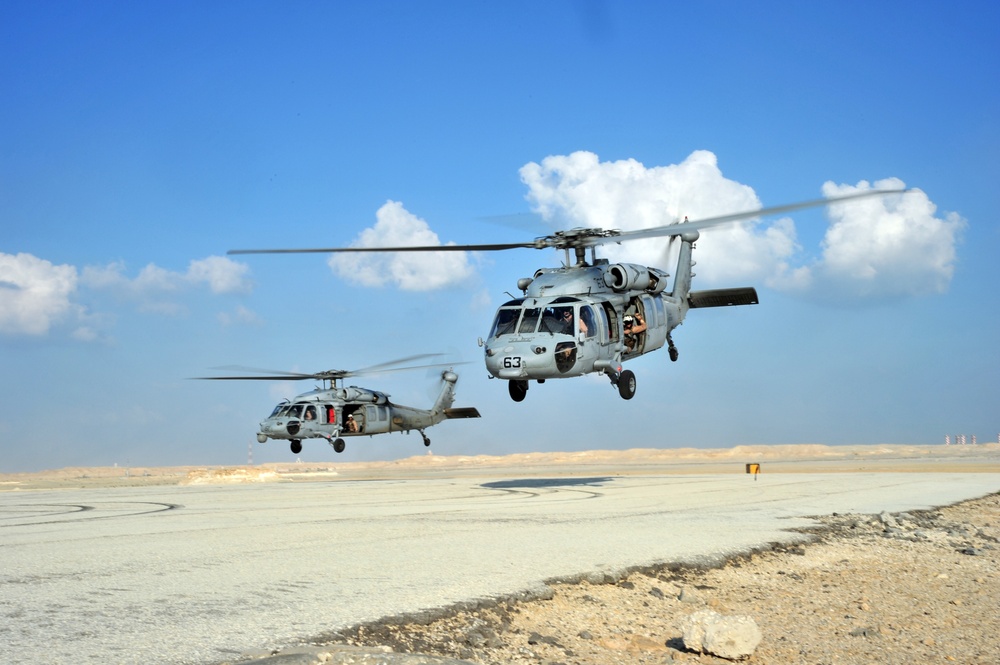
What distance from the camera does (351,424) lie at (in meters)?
38.3

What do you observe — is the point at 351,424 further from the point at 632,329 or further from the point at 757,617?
the point at 757,617

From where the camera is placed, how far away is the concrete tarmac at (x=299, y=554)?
5.38m

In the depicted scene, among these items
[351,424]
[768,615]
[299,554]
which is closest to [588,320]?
[299,554]

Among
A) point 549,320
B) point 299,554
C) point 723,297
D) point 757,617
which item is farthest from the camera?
point 723,297

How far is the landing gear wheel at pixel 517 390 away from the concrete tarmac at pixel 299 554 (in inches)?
140

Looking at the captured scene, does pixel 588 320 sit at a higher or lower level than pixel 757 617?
higher

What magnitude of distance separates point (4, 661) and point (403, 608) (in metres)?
2.38

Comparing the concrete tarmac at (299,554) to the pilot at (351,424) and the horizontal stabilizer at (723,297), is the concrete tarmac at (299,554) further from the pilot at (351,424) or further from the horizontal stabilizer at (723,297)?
the pilot at (351,424)

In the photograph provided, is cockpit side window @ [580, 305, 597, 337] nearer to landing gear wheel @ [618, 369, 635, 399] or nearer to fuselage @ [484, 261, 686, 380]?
fuselage @ [484, 261, 686, 380]

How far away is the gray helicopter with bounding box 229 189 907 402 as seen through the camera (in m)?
18.9

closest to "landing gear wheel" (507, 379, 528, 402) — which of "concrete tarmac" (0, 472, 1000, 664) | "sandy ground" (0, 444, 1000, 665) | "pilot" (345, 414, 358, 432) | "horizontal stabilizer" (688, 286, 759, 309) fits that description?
"concrete tarmac" (0, 472, 1000, 664)

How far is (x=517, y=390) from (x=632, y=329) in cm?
319

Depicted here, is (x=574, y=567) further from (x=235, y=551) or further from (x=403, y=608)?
(x=235, y=551)

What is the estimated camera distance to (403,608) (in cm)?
607
